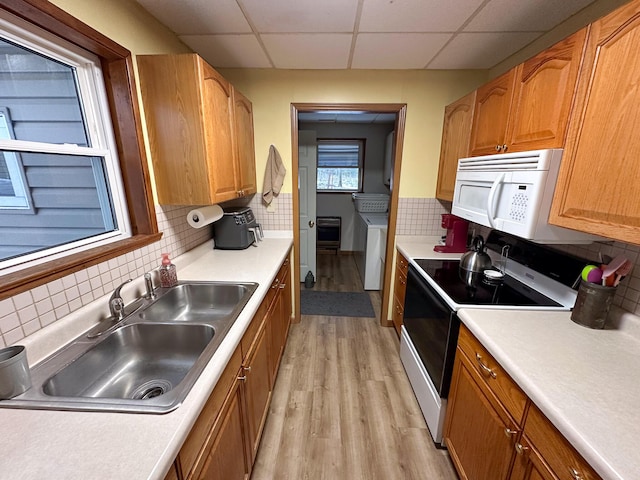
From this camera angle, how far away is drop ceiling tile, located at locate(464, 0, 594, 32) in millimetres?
1312

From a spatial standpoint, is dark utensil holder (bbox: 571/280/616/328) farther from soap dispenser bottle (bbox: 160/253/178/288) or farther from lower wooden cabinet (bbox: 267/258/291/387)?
soap dispenser bottle (bbox: 160/253/178/288)

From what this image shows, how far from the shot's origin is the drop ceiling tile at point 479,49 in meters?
1.64

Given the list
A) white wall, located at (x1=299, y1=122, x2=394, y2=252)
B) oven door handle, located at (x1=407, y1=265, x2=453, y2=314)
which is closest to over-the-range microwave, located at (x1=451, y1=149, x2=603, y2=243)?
oven door handle, located at (x1=407, y1=265, x2=453, y2=314)

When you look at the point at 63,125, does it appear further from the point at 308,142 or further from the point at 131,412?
the point at 308,142

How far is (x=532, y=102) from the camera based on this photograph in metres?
1.28

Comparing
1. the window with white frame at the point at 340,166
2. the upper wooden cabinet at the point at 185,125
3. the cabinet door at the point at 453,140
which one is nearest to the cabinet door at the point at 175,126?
the upper wooden cabinet at the point at 185,125

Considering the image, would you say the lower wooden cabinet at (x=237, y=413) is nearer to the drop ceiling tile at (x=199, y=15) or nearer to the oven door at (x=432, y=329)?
the oven door at (x=432, y=329)

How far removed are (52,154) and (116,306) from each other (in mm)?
668

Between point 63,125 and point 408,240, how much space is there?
240 cm

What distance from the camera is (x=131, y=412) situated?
70 cm

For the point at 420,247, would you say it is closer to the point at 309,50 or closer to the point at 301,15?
the point at 309,50

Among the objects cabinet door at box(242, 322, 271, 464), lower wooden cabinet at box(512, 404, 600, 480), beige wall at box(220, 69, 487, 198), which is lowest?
cabinet door at box(242, 322, 271, 464)

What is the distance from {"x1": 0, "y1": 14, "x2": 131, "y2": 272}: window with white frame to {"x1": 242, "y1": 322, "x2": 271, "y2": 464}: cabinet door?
0.89 metres

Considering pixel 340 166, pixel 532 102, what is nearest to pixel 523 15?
pixel 532 102
